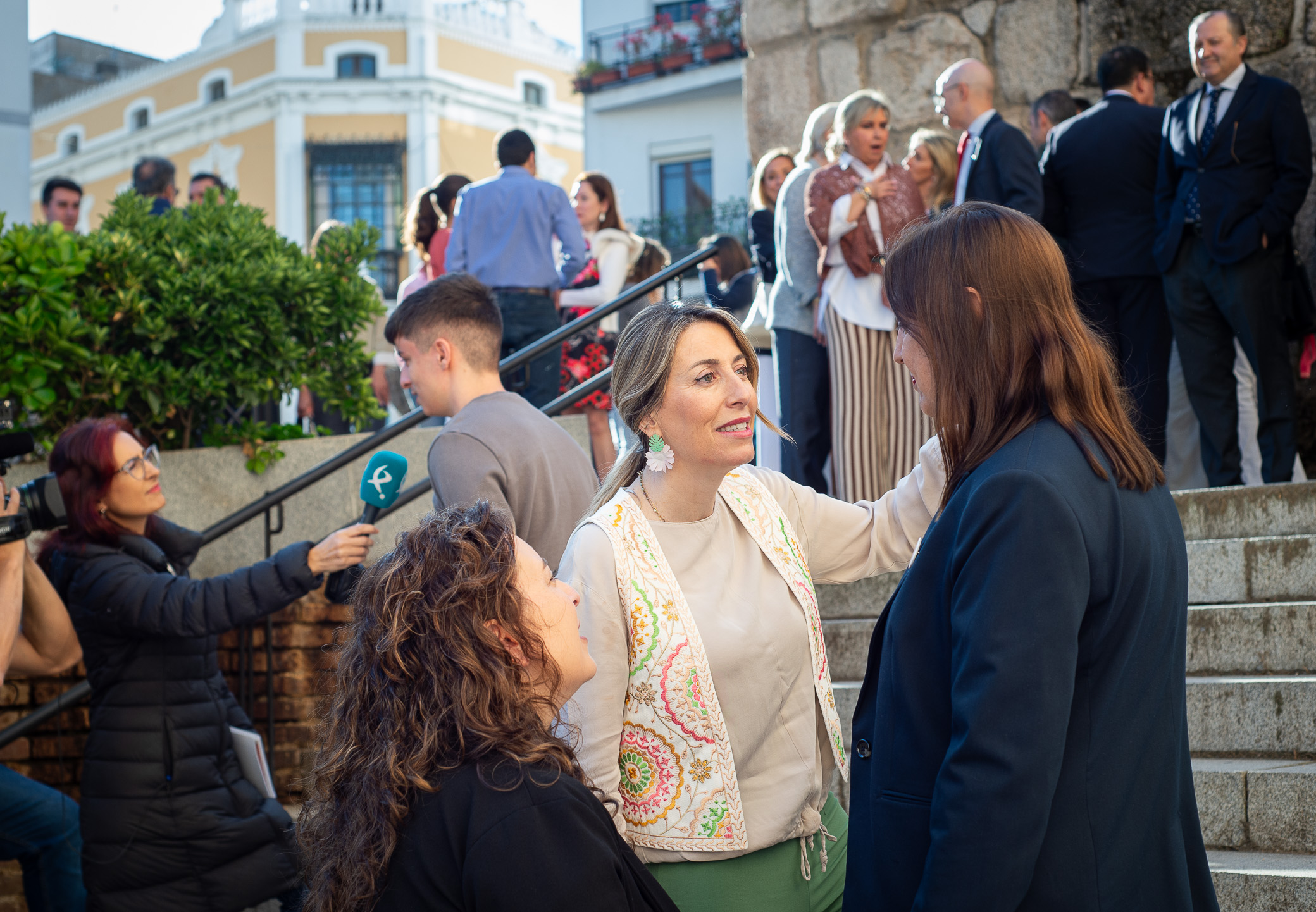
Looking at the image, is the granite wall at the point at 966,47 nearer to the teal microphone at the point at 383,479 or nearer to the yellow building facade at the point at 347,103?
the teal microphone at the point at 383,479

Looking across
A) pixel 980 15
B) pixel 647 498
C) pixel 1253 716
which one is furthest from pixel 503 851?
pixel 980 15

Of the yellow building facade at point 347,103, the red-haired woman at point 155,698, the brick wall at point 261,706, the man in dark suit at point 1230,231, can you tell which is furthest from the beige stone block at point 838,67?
the yellow building facade at point 347,103

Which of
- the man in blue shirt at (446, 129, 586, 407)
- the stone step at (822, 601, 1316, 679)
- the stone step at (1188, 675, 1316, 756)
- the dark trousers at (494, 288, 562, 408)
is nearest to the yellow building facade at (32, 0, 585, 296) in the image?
the man in blue shirt at (446, 129, 586, 407)

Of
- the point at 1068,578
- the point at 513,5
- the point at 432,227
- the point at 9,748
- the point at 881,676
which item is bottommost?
the point at 9,748

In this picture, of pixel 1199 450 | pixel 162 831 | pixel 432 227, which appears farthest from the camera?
pixel 432 227

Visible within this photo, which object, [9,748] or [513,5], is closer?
[9,748]

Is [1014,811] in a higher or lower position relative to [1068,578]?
lower

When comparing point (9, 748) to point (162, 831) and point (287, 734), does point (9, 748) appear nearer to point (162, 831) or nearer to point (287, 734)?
point (287, 734)

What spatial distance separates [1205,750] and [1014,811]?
7.78 ft

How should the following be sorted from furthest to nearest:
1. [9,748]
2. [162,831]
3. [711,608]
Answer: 1. [9,748]
2. [162,831]
3. [711,608]

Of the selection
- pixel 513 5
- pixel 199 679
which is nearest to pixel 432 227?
pixel 199 679

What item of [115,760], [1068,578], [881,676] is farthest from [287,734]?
[1068,578]

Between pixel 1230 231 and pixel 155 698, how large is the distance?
4.46 metres

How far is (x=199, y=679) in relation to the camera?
3549 mm
